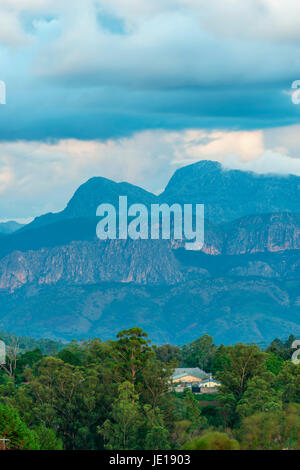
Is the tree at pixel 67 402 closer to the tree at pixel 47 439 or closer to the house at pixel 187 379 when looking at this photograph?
the tree at pixel 47 439

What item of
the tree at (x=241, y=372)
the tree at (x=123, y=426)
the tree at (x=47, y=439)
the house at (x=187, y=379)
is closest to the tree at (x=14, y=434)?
the tree at (x=47, y=439)

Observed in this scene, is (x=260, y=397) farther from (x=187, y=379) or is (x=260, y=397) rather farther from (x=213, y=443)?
(x=187, y=379)

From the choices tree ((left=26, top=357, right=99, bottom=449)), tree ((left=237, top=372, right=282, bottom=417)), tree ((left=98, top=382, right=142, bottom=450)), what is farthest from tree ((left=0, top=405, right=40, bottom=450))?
tree ((left=237, top=372, right=282, bottom=417))

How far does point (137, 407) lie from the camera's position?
4306 inches

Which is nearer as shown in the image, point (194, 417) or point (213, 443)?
point (213, 443)

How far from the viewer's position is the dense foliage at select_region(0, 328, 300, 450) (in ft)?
313

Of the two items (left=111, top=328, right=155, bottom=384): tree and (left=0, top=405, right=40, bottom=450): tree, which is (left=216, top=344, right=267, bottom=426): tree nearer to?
(left=111, top=328, right=155, bottom=384): tree

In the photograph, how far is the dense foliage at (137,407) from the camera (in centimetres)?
9525

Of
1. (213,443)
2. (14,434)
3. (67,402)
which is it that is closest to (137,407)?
(67,402)

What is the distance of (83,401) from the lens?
116m

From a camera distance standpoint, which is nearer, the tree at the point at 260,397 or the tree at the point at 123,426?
the tree at the point at 123,426
